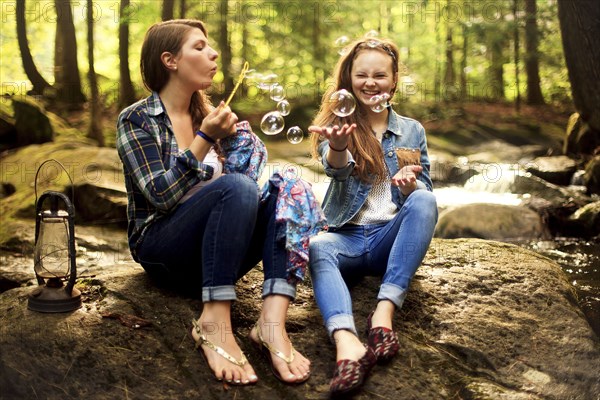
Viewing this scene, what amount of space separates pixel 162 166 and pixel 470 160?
935cm

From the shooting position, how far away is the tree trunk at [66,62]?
10.7 metres

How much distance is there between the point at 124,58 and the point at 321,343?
8.64m

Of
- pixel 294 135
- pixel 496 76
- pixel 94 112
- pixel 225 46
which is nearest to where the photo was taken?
pixel 294 135

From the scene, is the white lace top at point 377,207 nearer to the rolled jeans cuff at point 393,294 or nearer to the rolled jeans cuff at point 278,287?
the rolled jeans cuff at point 393,294

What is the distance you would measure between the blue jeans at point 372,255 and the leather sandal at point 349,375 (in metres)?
0.16

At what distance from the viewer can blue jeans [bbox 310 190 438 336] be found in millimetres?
2586

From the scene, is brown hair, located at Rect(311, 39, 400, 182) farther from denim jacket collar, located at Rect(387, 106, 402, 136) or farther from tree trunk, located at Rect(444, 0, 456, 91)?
tree trunk, located at Rect(444, 0, 456, 91)

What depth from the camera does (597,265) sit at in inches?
205

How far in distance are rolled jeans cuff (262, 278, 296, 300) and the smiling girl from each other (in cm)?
14

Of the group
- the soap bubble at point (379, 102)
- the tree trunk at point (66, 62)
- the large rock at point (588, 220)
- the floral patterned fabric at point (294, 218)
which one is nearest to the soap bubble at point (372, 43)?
→ the soap bubble at point (379, 102)

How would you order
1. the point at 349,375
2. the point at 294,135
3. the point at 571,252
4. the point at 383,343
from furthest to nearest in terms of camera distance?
the point at 571,252, the point at 294,135, the point at 383,343, the point at 349,375

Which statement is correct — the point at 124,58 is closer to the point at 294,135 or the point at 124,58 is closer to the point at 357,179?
the point at 294,135

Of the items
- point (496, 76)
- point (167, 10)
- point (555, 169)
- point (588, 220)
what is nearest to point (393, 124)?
point (588, 220)

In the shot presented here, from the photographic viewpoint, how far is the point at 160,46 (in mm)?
2754
